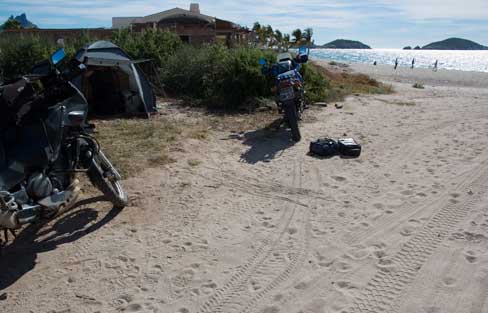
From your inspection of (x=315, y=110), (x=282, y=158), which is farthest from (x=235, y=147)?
(x=315, y=110)

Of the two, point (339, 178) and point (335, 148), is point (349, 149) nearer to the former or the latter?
point (335, 148)

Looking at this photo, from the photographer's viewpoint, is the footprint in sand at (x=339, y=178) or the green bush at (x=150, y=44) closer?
the footprint in sand at (x=339, y=178)

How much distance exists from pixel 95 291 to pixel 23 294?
1.85ft

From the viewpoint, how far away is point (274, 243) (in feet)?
12.7

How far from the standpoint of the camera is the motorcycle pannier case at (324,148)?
6.62m

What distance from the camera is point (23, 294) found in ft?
10.5

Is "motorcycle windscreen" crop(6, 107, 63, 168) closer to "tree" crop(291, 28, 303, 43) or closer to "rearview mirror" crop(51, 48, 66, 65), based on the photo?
"rearview mirror" crop(51, 48, 66, 65)

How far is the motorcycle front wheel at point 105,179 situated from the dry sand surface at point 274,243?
0.62ft

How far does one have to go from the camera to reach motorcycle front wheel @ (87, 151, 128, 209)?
426 centimetres

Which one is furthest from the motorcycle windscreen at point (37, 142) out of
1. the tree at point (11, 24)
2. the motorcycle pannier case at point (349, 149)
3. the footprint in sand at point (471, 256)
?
the tree at point (11, 24)

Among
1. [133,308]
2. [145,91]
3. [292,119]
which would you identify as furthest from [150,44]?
[133,308]

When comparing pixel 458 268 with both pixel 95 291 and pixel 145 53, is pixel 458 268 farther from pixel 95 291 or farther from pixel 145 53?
pixel 145 53

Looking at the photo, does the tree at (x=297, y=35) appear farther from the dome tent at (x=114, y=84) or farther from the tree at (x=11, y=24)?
the dome tent at (x=114, y=84)

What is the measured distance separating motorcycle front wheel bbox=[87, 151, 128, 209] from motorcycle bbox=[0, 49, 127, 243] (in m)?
0.01
